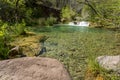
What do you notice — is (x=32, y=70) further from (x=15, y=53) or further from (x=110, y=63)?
(x=15, y=53)

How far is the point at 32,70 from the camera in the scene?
466cm

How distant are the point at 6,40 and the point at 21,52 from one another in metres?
0.94

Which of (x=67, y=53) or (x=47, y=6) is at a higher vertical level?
(x=47, y=6)

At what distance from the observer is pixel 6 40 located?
448 inches

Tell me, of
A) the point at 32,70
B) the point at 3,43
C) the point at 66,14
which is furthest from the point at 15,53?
the point at 66,14

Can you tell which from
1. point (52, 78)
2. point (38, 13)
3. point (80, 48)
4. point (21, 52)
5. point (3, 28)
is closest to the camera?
point (52, 78)

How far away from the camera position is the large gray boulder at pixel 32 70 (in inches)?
173

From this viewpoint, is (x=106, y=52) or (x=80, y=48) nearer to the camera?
(x=106, y=52)

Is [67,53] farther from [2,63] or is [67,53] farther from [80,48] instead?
[2,63]

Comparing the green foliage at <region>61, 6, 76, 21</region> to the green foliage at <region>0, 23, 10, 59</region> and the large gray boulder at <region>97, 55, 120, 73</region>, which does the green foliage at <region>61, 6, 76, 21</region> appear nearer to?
the green foliage at <region>0, 23, 10, 59</region>

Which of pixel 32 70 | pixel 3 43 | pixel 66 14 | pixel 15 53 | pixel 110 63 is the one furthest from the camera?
pixel 66 14

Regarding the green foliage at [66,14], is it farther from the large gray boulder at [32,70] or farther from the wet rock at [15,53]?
the large gray boulder at [32,70]

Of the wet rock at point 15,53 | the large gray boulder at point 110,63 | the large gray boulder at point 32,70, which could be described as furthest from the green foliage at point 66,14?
the large gray boulder at point 32,70

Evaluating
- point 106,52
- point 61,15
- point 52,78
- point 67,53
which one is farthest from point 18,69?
point 61,15
